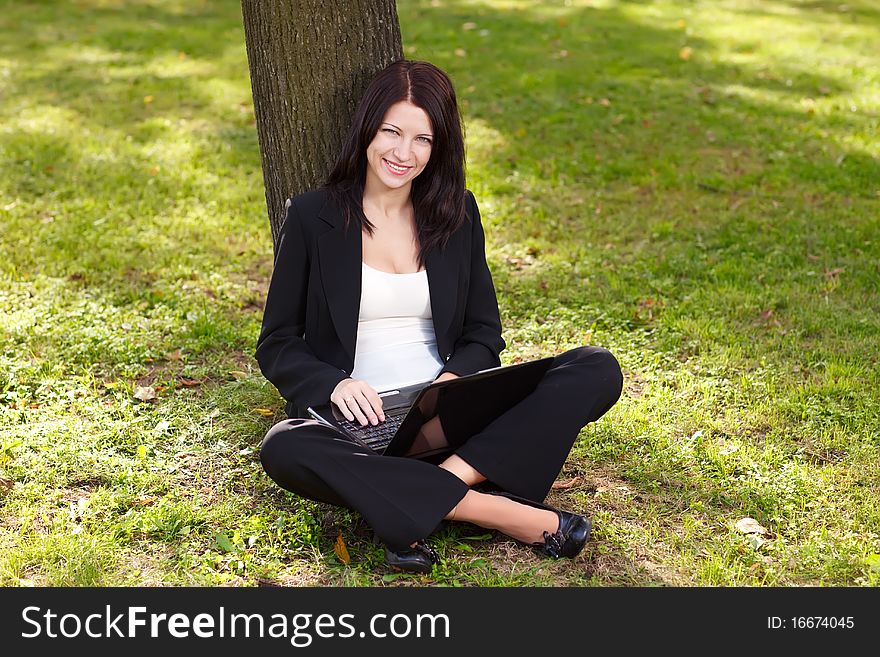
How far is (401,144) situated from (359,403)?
3.12 ft

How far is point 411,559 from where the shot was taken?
3.40m

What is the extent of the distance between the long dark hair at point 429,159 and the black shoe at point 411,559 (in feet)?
3.66

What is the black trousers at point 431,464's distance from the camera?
10.9 ft

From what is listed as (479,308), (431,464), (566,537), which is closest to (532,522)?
(566,537)

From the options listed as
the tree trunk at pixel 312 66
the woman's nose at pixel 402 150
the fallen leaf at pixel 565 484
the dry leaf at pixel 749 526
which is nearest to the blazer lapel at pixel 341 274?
the woman's nose at pixel 402 150

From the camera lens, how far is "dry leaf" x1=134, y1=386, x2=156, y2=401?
4596 mm

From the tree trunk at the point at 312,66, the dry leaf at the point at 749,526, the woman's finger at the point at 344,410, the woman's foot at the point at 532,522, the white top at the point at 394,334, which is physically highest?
the tree trunk at the point at 312,66

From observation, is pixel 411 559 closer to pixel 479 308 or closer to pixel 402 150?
pixel 479 308

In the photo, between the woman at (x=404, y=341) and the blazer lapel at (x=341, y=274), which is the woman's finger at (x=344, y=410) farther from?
the blazer lapel at (x=341, y=274)

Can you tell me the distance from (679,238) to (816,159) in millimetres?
1870

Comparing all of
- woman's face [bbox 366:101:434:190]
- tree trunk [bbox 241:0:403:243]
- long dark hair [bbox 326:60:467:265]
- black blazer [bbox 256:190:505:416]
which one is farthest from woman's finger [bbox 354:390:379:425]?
tree trunk [bbox 241:0:403:243]

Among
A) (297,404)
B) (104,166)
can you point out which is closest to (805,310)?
(297,404)

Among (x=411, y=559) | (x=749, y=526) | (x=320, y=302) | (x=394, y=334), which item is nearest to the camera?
(x=411, y=559)

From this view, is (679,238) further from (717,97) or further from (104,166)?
(104,166)
